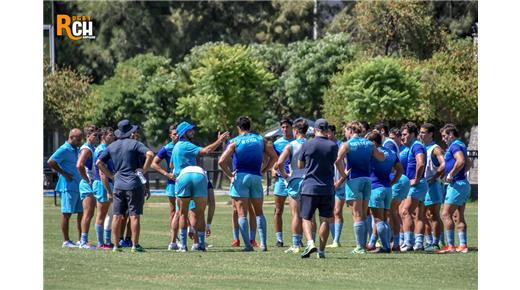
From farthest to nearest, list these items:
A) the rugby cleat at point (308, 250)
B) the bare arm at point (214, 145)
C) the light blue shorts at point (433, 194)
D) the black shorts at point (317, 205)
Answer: the light blue shorts at point (433, 194) → the bare arm at point (214, 145) → the black shorts at point (317, 205) → the rugby cleat at point (308, 250)

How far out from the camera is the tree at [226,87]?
59938 mm

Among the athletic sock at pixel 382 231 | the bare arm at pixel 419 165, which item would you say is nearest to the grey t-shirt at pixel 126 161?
the athletic sock at pixel 382 231

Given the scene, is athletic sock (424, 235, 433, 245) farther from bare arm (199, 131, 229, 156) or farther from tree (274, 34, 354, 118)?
tree (274, 34, 354, 118)

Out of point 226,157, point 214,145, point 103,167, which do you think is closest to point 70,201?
point 103,167

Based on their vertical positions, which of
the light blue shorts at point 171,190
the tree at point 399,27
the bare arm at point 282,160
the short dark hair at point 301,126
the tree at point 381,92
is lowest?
the light blue shorts at point 171,190

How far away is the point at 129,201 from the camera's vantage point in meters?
20.1

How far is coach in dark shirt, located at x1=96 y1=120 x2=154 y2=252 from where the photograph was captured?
2008cm

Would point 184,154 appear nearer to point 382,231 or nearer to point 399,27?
point 382,231

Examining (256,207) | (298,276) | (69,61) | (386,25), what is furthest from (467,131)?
(298,276)

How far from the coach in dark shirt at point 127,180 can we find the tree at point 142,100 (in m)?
41.9

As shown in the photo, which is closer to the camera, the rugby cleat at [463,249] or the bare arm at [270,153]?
the rugby cleat at [463,249]

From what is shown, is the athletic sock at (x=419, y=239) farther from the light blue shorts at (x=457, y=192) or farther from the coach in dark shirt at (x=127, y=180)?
the coach in dark shirt at (x=127, y=180)

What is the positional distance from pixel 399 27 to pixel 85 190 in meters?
39.7
